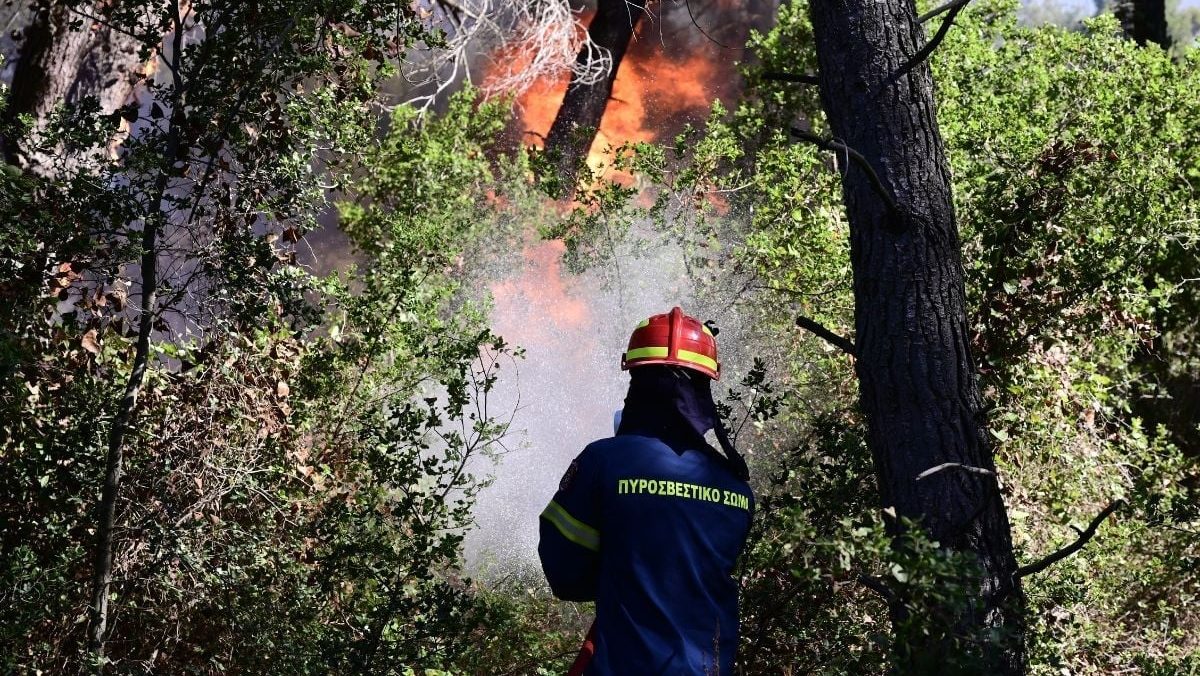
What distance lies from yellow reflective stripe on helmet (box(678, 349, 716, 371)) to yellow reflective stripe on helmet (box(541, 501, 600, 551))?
2.15 ft

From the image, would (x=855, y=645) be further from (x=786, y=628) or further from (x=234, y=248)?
(x=234, y=248)

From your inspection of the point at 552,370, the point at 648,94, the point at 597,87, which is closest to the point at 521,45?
the point at 597,87

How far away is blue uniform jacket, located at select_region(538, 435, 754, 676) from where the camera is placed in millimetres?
3580

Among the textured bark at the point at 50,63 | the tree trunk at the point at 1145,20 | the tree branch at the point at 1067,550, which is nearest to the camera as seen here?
the tree branch at the point at 1067,550

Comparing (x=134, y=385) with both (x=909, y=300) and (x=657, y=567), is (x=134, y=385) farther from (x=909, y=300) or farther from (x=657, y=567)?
(x=909, y=300)

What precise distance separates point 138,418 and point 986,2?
818 centimetres

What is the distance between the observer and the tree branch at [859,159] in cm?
329

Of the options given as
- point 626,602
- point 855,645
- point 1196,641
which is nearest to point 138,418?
point 626,602

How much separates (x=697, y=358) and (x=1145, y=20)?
13311mm

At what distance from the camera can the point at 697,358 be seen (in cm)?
391

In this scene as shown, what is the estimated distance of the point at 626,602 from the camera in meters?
3.60

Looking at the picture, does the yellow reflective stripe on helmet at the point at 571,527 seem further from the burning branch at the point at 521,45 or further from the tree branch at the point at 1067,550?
the burning branch at the point at 521,45

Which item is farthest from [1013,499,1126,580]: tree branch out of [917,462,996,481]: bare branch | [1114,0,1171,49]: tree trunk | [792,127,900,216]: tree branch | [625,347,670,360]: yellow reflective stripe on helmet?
[1114,0,1171,49]: tree trunk

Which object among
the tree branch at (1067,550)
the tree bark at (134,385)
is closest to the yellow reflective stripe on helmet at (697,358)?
the tree branch at (1067,550)
